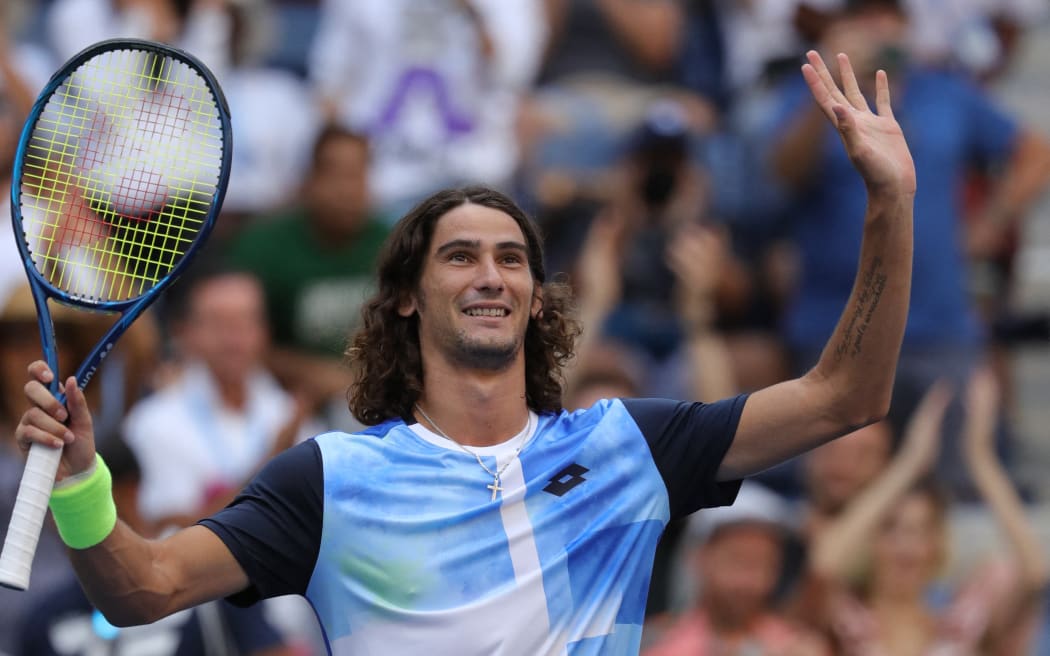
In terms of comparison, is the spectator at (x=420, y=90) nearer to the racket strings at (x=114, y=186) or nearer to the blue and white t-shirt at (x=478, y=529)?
the racket strings at (x=114, y=186)

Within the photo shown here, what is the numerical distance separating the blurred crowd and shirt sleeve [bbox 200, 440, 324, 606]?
215 cm

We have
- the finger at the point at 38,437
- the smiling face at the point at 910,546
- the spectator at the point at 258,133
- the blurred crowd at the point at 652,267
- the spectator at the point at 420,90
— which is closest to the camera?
the finger at the point at 38,437

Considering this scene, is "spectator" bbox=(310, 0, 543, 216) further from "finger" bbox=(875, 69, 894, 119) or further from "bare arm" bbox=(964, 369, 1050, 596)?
"finger" bbox=(875, 69, 894, 119)

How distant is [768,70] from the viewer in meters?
A: 9.20

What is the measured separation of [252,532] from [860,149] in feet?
4.92

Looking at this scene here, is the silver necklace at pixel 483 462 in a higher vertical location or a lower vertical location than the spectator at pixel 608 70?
lower

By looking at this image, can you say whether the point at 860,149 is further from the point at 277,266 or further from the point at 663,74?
the point at 663,74

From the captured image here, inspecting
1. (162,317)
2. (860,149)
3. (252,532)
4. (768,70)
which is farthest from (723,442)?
(768,70)

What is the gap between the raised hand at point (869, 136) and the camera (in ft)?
12.3

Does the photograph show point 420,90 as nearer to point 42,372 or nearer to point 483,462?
point 483,462

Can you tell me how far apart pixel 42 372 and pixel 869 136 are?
5.75 feet

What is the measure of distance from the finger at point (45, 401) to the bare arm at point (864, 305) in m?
1.49

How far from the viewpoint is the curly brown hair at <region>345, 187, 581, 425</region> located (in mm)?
4262

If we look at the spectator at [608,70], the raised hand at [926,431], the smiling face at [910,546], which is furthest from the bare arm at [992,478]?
the spectator at [608,70]
